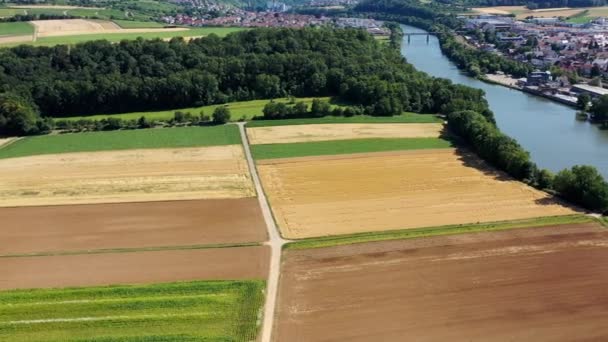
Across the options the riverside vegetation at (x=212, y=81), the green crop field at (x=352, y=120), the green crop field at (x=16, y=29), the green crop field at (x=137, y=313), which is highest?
Answer: the green crop field at (x=16, y=29)

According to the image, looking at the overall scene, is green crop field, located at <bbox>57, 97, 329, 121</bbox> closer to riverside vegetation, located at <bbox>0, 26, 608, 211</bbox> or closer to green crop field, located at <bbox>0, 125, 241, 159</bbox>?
riverside vegetation, located at <bbox>0, 26, 608, 211</bbox>

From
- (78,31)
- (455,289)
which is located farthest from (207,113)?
(78,31)

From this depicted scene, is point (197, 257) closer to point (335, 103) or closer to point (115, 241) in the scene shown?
point (115, 241)

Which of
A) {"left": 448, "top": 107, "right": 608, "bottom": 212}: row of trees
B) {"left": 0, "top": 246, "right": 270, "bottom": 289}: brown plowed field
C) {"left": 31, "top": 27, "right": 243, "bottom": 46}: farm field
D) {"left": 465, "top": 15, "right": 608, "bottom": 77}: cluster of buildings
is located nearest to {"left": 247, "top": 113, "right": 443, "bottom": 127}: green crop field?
{"left": 448, "top": 107, "right": 608, "bottom": 212}: row of trees

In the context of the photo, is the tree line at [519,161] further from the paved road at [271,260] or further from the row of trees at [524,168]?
the paved road at [271,260]

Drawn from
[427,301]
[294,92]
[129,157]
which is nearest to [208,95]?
[294,92]

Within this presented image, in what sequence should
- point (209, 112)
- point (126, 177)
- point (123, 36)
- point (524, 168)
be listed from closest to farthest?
point (524, 168)
point (126, 177)
point (209, 112)
point (123, 36)

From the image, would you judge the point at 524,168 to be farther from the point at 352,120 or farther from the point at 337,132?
the point at 352,120

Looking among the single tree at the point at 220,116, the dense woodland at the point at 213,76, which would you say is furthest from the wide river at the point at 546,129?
the single tree at the point at 220,116
